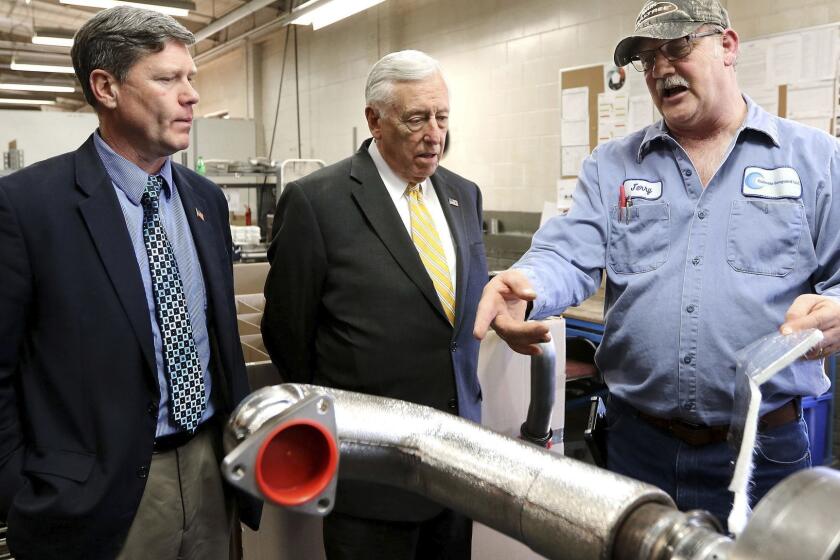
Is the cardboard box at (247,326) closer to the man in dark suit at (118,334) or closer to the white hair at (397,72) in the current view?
the man in dark suit at (118,334)

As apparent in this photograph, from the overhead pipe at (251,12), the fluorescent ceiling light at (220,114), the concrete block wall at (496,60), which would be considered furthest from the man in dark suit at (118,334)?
the fluorescent ceiling light at (220,114)

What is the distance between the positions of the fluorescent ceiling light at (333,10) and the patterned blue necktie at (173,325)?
159 inches

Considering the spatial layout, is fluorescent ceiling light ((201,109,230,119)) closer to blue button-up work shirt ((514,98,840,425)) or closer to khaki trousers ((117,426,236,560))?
khaki trousers ((117,426,236,560))

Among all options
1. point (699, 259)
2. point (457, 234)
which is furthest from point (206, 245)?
point (699, 259)

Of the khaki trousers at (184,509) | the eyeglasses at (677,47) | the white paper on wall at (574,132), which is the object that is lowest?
the khaki trousers at (184,509)

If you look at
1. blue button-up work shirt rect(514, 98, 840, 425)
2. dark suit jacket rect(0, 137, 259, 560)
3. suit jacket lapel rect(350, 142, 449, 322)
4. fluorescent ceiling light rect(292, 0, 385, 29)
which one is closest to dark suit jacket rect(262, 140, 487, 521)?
suit jacket lapel rect(350, 142, 449, 322)

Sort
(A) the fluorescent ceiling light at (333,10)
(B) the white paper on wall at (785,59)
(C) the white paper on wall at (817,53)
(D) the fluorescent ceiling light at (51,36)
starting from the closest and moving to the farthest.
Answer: (C) the white paper on wall at (817,53) < (B) the white paper on wall at (785,59) < (A) the fluorescent ceiling light at (333,10) < (D) the fluorescent ceiling light at (51,36)

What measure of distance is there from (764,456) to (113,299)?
122 centimetres

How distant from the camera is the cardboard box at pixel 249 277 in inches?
116

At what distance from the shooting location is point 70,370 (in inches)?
48.8

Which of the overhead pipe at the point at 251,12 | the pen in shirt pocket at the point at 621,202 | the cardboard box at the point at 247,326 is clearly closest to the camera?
the pen in shirt pocket at the point at 621,202

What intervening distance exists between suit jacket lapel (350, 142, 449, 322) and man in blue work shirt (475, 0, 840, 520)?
1.05ft

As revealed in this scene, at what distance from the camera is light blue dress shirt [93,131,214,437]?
4.45 feet

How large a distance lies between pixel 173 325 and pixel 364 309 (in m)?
0.44
